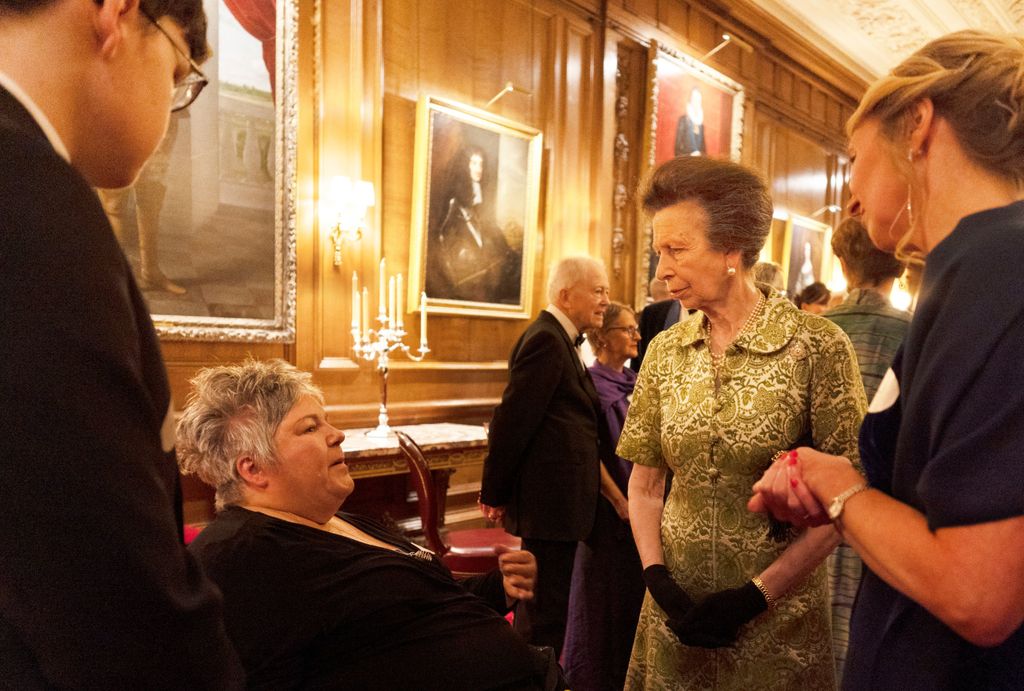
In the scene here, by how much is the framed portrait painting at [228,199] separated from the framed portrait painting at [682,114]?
11.0 feet

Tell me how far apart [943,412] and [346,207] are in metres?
3.82

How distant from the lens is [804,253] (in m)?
8.69

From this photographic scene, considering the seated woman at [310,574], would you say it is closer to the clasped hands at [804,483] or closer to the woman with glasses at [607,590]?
the clasped hands at [804,483]

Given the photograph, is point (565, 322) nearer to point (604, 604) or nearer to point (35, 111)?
point (604, 604)

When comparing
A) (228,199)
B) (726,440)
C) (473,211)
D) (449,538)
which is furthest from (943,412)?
Result: (473,211)

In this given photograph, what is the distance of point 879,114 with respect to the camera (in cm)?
91

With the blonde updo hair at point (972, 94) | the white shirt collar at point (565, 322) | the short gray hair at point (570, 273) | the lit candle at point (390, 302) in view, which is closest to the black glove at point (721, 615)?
the blonde updo hair at point (972, 94)

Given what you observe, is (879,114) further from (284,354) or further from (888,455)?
(284,354)

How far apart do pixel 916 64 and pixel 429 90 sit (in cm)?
417

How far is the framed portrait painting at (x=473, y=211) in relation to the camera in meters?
4.50

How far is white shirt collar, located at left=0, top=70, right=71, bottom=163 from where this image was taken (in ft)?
1.86

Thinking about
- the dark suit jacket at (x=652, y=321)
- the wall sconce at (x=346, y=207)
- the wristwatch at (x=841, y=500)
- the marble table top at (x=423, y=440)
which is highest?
the wall sconce at (x=346, y=207)

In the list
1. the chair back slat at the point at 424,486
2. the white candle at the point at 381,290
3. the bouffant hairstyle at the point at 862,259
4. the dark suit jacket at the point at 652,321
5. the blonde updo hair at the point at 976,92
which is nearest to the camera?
the blonde updo hair at the point at 976,92

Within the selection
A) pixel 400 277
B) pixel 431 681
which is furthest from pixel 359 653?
pixel 400 277
